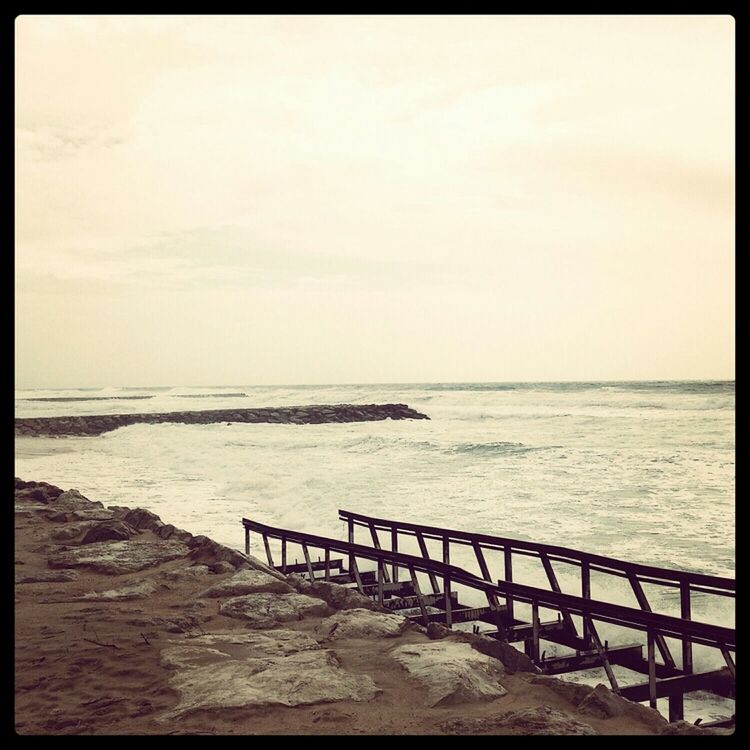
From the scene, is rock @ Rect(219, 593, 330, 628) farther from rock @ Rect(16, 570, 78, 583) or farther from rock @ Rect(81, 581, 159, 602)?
rock @ Rect(16, 570, 78, 583)

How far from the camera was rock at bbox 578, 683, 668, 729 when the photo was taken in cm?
603

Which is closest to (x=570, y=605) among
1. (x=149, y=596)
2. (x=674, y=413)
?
(x=149, y=596)

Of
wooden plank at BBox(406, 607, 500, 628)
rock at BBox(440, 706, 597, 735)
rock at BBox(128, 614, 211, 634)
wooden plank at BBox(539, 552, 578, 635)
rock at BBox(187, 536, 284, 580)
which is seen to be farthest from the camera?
rock at BBox(187, 536, 284, 580)

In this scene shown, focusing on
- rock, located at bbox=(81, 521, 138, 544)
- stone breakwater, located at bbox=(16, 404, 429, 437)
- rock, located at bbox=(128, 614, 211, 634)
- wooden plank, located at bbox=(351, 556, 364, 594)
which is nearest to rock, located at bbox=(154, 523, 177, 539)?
rock, located at bbox=(81, 521, 138, 544)

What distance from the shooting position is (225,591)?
33.9ft

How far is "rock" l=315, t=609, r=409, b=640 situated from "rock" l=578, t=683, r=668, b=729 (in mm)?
2789

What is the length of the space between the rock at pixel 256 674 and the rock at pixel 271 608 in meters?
0.75

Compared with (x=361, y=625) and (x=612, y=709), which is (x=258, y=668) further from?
(x=612, y=709)

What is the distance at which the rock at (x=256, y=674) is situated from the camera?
6367 mm

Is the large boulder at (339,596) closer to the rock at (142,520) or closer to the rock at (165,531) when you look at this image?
the rock at (165,531)

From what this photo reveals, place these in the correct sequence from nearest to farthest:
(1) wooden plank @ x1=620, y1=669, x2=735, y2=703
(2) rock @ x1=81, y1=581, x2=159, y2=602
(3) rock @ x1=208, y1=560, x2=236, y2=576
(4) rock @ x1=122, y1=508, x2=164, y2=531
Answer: (1) wooden plank @ x1=620, y1=669, x2=735, y2=703 → (2) rock @ x1=81, y1=581, x2=159, y2=602 → (3) rock @ x1=208, y1=560, x2=236, y2=576 → (4) rock @ x1=122, y1=508, x2=164, y2=531

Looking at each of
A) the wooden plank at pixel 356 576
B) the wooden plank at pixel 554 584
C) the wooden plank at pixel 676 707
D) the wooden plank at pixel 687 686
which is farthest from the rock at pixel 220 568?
the wooden plank at pixel 676 707
